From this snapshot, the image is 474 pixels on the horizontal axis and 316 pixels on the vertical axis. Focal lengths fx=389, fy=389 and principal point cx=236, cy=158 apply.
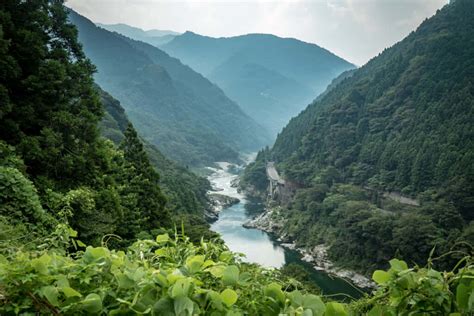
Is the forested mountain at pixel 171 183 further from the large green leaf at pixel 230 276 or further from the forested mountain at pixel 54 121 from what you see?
the large green leaf at pixel 230 276

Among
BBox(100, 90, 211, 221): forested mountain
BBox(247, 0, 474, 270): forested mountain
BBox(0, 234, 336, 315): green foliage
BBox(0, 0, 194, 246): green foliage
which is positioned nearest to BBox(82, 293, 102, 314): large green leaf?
BBox(0, 234, 336, 315): green foliage

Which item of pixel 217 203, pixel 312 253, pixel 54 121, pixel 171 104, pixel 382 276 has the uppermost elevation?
pixel 171 104

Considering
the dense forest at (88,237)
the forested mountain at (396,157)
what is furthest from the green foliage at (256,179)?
the dense forest at (88,237)

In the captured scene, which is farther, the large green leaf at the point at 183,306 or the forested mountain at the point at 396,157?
the forested mountain at the point at 396,157

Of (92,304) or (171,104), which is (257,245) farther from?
(171,104)

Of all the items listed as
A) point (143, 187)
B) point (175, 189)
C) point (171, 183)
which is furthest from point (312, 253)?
point (143, 187)
